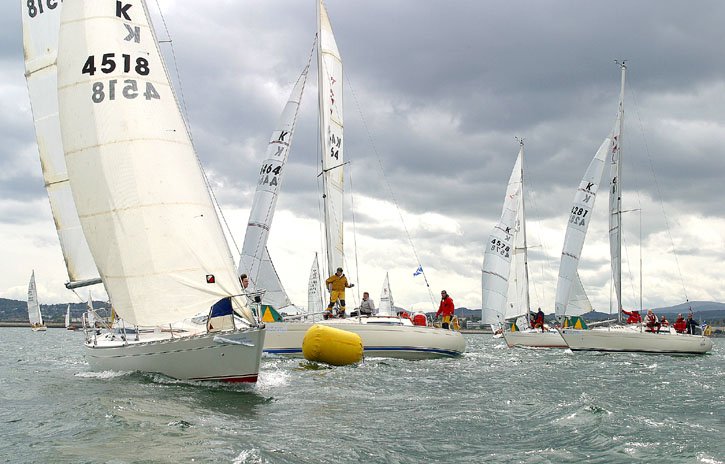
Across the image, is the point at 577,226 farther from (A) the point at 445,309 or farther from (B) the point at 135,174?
(B) the point at 135,174

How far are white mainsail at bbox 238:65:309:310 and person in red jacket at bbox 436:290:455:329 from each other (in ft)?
18.0

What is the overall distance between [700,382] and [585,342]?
1374 cm

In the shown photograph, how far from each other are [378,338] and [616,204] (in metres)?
19.3

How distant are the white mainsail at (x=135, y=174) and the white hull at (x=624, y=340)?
21.4 meters

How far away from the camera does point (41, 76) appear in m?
20.8

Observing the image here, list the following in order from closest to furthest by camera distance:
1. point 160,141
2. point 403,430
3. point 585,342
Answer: point 403,430 → point 160,141 → point 585,342

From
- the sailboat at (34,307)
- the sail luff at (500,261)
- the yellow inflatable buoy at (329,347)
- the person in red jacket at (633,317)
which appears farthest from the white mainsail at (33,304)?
the yellow inflatable buoy at (329,347)

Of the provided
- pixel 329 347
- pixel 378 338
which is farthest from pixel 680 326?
pixel 329 347

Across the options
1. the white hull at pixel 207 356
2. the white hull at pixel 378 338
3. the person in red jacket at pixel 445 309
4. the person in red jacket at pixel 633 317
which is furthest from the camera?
the person in red jacket at pixel 633 317

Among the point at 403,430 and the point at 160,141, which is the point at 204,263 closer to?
the point at 160,141

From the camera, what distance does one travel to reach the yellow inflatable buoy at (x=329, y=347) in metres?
20.1

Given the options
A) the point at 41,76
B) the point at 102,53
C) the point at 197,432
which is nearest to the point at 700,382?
the point at 197,432

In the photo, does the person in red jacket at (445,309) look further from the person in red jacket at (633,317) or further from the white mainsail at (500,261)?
the white mainsail at (500,261)

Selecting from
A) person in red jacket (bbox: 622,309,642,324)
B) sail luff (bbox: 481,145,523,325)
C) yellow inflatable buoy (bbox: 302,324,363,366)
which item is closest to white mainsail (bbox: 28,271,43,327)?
sail luff (bbox: 481,145,523,325)
